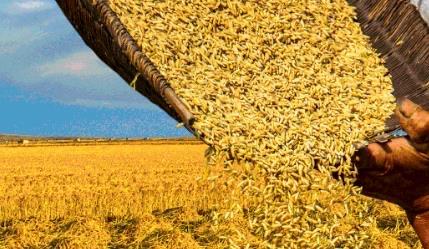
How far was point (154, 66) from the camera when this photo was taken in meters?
3.84

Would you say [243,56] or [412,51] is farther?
[412,51]

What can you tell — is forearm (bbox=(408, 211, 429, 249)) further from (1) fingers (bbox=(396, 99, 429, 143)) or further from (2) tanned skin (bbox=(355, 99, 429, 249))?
(1) fingers (bbox=(396, 99, 429, 143))

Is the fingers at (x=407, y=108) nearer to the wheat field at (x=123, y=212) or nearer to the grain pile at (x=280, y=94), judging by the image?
the grain pile at (x=280, y=94)

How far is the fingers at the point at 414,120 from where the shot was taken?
3.67 m

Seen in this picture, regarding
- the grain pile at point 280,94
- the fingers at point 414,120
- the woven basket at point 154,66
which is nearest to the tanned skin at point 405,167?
the fingers at point 414,120

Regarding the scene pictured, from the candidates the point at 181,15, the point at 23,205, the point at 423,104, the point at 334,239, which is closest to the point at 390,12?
the point at 423,104

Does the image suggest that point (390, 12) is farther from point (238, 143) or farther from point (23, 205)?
point (23, 205)

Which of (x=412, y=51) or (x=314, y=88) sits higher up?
(x=412, y=51)

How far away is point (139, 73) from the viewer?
12.5 feet

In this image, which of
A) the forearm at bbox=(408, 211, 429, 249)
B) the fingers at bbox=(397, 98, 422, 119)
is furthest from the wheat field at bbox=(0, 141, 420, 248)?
the fingers at bbox=(397, 98, 422, 119)

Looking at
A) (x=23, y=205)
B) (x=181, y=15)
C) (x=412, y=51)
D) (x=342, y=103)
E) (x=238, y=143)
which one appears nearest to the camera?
(x=238, y=143)

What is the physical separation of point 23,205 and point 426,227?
310 inches

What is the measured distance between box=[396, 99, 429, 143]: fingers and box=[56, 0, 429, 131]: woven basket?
0.32 m

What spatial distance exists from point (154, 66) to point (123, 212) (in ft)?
23.7
